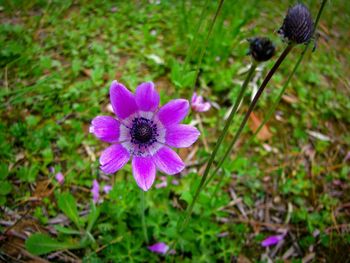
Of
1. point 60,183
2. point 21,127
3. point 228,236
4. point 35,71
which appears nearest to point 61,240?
point 60,183

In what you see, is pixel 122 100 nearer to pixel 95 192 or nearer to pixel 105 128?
pixel 105 128

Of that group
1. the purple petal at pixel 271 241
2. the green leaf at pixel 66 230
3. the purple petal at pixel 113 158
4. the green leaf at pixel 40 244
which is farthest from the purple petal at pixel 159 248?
the purple petal at pixel 113 158

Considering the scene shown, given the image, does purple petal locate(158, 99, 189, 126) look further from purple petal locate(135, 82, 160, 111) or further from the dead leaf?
the dead leaf

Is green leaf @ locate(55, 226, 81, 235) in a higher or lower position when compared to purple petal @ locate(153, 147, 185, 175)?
lower

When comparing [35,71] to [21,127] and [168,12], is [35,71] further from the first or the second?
[168,12]

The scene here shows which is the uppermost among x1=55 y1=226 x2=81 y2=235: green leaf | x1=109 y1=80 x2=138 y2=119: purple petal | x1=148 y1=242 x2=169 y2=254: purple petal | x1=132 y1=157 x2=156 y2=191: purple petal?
x1=109 y1=80 x2=138 y2=119: purple petal

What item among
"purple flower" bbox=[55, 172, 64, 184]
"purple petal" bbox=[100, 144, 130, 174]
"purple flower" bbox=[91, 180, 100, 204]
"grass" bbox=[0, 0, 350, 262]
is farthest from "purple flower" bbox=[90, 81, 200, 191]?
"purple flower" bbox=[55, 172, 64, 184]

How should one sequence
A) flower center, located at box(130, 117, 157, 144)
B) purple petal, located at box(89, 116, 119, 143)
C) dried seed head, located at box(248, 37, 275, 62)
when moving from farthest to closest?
1. flower center, located at box(130, 117, 157, 144)
2. purple petal, located at box(89, 116, 119, 143)
3. dried seed head, located at box(248, 37, 275, 62)
